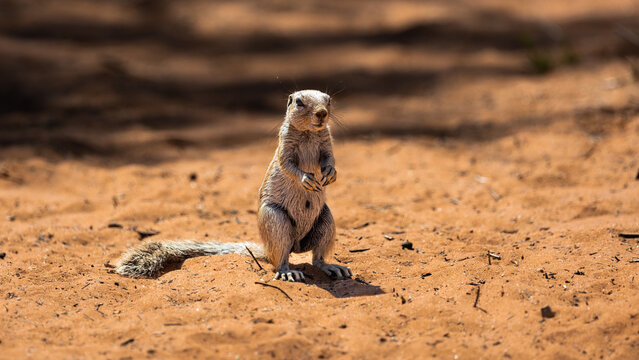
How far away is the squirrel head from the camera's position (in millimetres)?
4039

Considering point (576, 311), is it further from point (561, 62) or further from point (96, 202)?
point (561, 62)

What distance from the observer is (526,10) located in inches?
480

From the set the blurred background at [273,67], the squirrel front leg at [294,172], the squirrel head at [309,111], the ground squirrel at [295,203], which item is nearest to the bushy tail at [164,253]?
the ground squirrel at [295,203]

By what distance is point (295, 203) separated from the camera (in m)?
4.30

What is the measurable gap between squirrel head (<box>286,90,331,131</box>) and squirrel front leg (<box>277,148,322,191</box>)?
0.67 ft

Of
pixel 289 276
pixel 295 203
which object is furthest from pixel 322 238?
pixel 289 276

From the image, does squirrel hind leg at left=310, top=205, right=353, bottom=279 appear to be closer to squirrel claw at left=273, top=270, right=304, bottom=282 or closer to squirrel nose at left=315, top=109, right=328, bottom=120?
squirrel claw at left=273, top=270, right=304, bottom=282

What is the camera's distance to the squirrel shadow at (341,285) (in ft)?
13.0

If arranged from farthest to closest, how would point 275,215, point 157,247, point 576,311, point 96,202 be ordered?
point 96,202
point 157,247
point 275,215
point 576,311

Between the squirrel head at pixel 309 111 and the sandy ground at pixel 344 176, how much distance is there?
3.29ft

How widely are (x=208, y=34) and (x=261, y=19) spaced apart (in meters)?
1.08

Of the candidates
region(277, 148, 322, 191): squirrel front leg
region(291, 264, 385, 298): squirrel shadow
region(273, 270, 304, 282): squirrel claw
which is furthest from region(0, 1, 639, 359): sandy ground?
region(277, 148, 322, 191): squirrel front leg

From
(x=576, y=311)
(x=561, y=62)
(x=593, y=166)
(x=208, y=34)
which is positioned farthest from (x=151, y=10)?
(x=576, y=311)

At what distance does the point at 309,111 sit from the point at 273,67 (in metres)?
6.81
